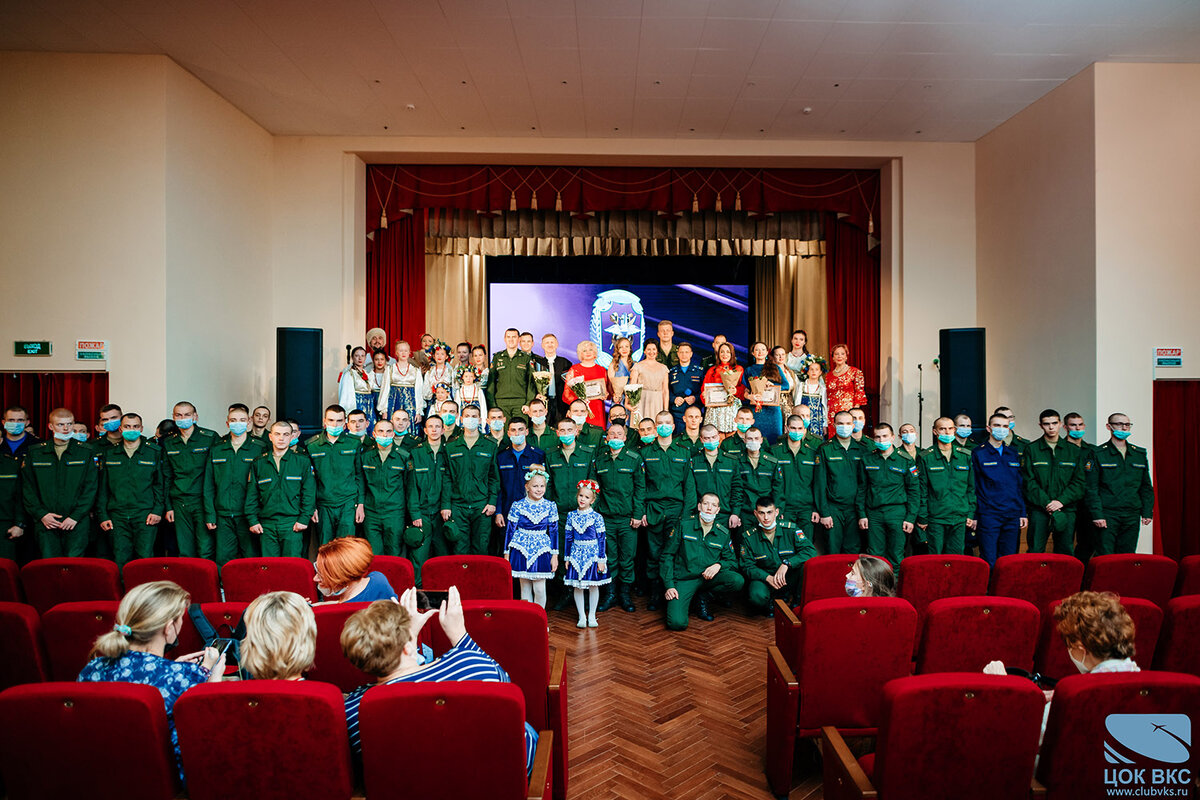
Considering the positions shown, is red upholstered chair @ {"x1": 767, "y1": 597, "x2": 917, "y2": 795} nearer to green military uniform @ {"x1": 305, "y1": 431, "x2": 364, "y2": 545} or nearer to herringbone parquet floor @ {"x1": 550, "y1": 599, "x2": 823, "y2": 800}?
herringbone parquet floor @ {"x1": 550, "y1": 599, "x2": 823, "y2": 800}

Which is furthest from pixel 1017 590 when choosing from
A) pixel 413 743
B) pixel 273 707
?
pixel 273 707

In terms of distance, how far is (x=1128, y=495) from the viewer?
6426 millimetres

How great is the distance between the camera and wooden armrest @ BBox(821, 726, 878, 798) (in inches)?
87.4

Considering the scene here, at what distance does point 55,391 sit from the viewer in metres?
7.25

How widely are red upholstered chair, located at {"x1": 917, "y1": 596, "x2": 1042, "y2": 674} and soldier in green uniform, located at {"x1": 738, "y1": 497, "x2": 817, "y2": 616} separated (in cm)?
260

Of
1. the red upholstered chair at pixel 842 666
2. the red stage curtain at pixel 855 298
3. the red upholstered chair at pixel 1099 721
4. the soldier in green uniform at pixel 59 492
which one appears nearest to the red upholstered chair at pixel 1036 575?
the red upholstered chair at pixel 842 666

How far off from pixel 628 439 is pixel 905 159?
6337 mm

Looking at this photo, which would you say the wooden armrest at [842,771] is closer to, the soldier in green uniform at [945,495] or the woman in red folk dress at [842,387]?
the soldier in green uniform at [945,495]

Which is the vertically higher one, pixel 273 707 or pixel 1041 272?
pixel 1041 272

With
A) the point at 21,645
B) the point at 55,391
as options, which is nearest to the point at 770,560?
the point at 21,645

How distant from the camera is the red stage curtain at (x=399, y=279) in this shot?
425 inches

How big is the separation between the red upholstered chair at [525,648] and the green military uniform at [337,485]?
3.32 metres

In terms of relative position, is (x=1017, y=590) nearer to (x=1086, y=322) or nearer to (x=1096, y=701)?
(x=1096, y=701)

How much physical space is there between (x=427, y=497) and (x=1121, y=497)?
6.00 meters
